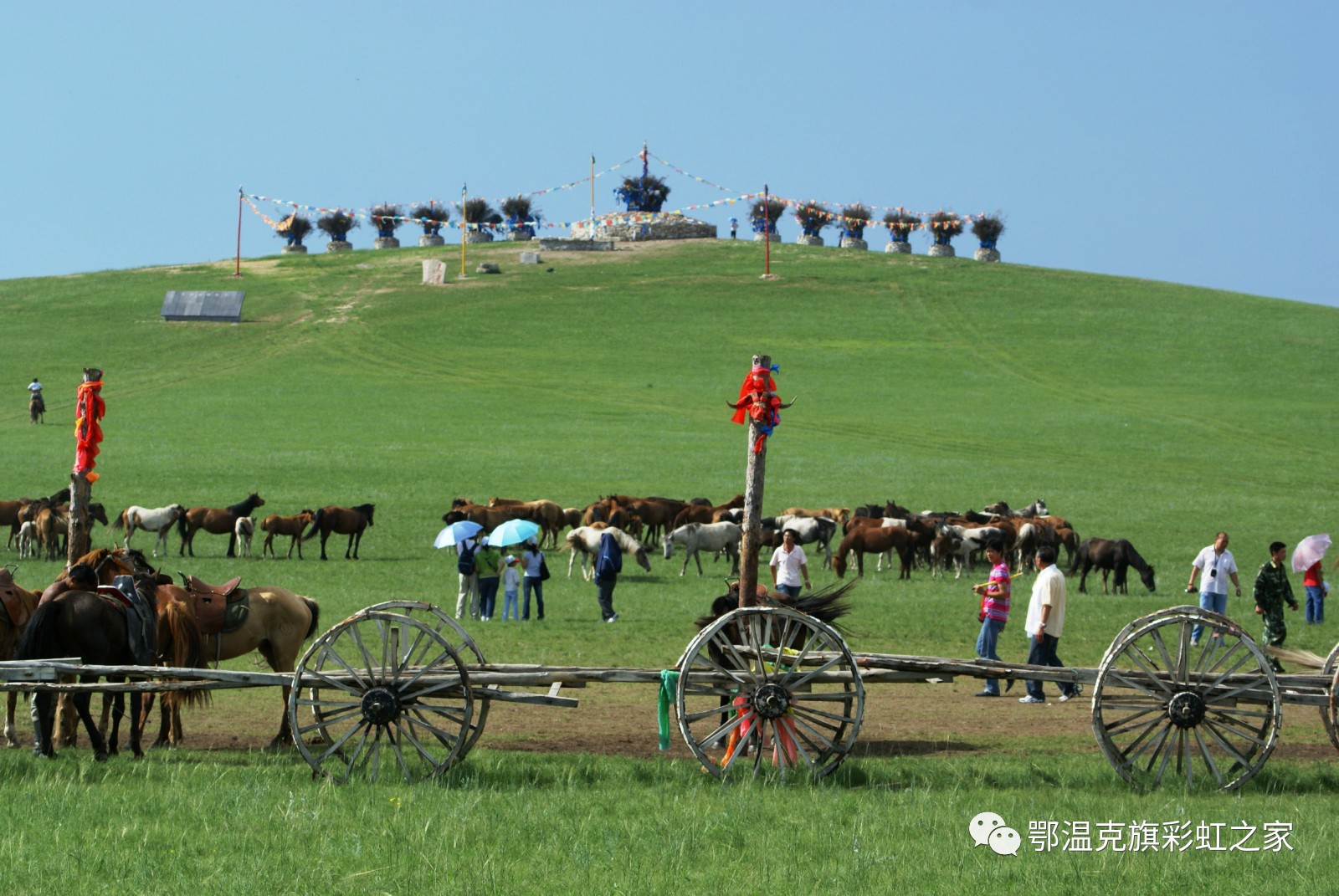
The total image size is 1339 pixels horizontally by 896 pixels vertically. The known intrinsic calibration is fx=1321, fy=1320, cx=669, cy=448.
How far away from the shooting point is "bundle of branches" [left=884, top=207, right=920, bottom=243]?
93938 millimetres

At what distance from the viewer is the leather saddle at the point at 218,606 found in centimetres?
1253

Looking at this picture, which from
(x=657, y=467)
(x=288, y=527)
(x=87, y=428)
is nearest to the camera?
(x=87, y=428)

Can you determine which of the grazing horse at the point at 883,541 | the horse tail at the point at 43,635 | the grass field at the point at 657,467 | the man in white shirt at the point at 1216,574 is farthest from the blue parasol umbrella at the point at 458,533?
the man in white shirt at the point at 1216,574

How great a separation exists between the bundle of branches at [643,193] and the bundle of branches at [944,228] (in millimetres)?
19916

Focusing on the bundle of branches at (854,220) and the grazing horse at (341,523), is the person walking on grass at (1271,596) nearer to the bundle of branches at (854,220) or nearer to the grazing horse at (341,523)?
the grazing horse at (341,523)

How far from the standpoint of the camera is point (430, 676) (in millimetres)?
10320

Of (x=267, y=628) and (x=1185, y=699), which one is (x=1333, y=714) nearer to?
(x=1185, y=699)

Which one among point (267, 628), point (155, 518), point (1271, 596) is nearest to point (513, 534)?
point (267, 628)

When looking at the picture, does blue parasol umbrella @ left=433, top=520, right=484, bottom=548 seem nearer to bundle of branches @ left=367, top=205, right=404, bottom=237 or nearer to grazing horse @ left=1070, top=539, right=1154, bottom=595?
grazing horse @ left=1070, top=539, right=1154, bottom=595

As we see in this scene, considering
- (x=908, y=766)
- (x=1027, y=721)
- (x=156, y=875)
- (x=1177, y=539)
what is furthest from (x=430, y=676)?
(x=1177, y=539)

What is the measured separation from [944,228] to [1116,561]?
239ft

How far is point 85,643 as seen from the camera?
11.0 meters

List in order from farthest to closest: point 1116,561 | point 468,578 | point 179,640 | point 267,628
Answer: point 1116,561, point 468,578, point 267,628, point 179,640

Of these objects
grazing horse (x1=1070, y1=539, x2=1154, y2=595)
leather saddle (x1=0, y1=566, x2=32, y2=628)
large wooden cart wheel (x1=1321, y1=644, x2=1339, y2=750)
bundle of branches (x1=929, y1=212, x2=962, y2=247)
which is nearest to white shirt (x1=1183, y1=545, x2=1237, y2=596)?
grazing horse (x1=1070, y1=539, x2=1154, y2=595)
